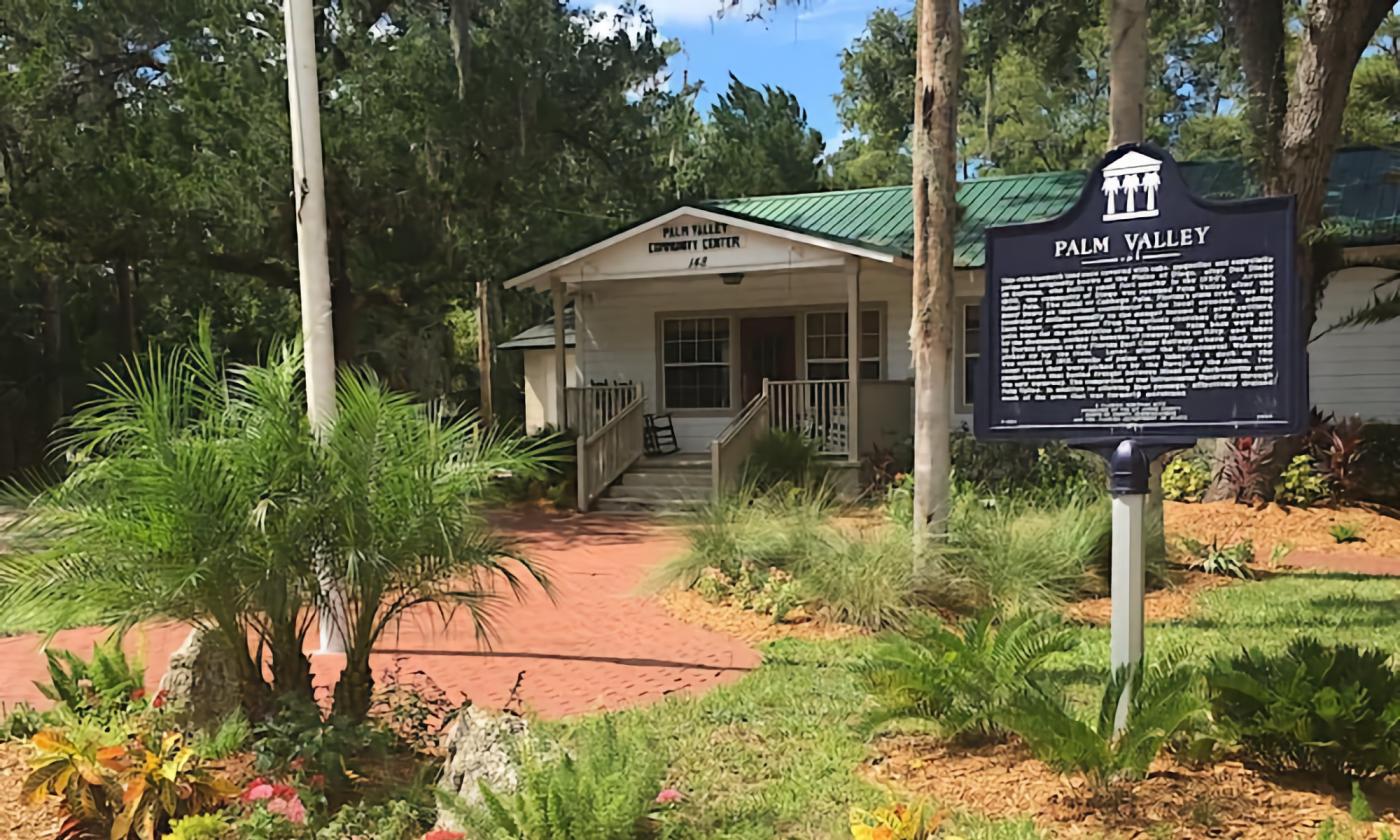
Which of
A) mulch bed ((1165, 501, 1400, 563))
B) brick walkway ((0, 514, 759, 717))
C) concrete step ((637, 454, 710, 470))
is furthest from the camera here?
concrete step ((637, 454, 710, 470))

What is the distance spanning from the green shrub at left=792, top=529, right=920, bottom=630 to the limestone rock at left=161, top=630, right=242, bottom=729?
14.5ft

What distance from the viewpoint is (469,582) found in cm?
491

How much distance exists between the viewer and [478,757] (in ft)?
13.3

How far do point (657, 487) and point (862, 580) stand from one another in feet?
27.2

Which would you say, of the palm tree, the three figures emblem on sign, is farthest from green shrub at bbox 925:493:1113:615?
the palm tree

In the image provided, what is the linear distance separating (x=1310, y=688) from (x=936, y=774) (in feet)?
4.77

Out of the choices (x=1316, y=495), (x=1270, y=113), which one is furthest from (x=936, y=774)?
(x=1270, y=113)

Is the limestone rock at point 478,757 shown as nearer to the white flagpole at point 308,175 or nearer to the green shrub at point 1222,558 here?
the white flagpole at point 308,175

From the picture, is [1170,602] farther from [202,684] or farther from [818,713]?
[202,684]

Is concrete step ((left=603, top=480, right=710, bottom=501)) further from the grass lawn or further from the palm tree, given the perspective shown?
the palm tree

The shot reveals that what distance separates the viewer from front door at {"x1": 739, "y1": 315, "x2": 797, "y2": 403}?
18391 mm

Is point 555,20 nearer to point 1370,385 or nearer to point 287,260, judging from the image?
point 287,260

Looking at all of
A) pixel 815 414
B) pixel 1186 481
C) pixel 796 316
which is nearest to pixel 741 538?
pixel 815 414

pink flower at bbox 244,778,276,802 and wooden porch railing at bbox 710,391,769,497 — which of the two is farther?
wooden porch railing at bbox 710,391,769,497
